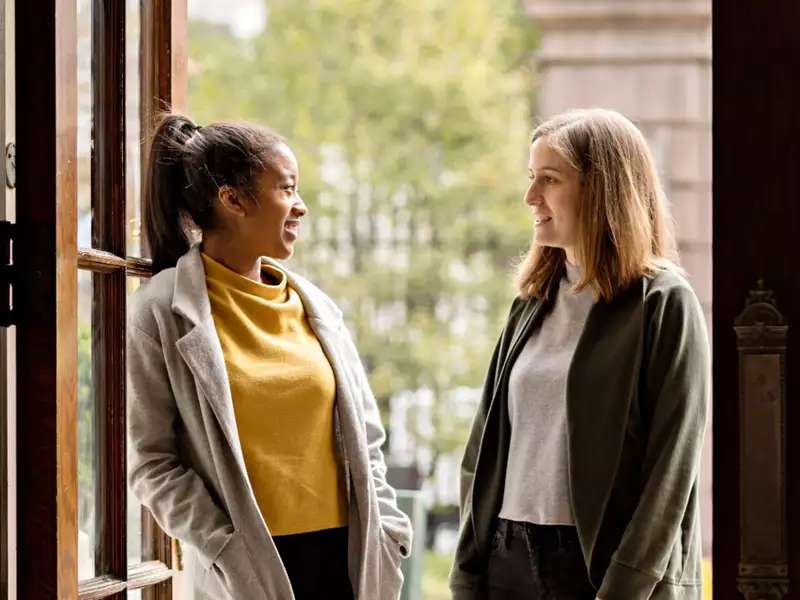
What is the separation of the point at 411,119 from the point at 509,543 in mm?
4889

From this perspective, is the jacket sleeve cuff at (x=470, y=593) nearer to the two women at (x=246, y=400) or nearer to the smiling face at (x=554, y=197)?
the two women at (x=246, y=400)

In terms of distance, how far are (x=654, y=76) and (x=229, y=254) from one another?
141 inches

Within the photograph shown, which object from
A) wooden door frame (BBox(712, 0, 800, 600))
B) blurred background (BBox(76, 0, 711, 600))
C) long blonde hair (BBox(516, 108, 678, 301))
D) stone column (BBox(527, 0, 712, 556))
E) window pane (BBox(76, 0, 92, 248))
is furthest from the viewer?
blurred background (BBox(76, 0, 711, 600))

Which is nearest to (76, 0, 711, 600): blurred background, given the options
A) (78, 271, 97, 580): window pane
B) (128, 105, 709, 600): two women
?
(128, 105, 709, 600): two women

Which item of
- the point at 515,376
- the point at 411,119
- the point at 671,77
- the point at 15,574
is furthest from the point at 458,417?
the point at 15,574

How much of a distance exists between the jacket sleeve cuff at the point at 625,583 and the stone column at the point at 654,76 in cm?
336

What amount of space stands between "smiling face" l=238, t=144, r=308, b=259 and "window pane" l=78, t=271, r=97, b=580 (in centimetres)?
31

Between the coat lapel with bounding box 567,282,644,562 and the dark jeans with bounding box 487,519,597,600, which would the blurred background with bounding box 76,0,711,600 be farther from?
the coat lapel with bounding box 567,282,644,562

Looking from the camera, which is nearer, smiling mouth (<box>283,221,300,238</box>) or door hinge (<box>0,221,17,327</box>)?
door hinge (<box>0,221,17,327</box>)

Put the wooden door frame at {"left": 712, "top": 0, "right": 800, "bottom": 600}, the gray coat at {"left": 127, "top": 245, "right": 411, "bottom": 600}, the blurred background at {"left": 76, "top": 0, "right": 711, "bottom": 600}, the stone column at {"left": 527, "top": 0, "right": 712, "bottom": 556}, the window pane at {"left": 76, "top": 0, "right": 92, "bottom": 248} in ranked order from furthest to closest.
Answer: the blurred background at {"left": 76, "top": 0, "right": 711, "bottom": 600}, the stone column at {"left": 527, "top": 0, "right": 712, "bottom": 556}, the gray coat at {"left": 127, "top": 245, "right": 411, "bottom": 600}, the window pane at {"left": 76, "top": 0, "right": 92, "bottom": 248}, the wooden door frame at {"left": 712, "top": 0, "right": 800, "bottom": 600}

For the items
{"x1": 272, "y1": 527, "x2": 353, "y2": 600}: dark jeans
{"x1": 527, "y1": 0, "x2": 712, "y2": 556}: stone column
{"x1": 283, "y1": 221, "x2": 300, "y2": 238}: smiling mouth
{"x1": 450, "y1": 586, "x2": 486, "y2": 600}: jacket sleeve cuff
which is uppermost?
{"x1": 527, "y1": 0, "x2": 712, "y2": 556}: stone column

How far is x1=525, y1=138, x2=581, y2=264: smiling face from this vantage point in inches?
72.0

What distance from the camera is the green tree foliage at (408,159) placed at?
629cm

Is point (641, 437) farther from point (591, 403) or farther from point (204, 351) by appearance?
point (204, 351)
